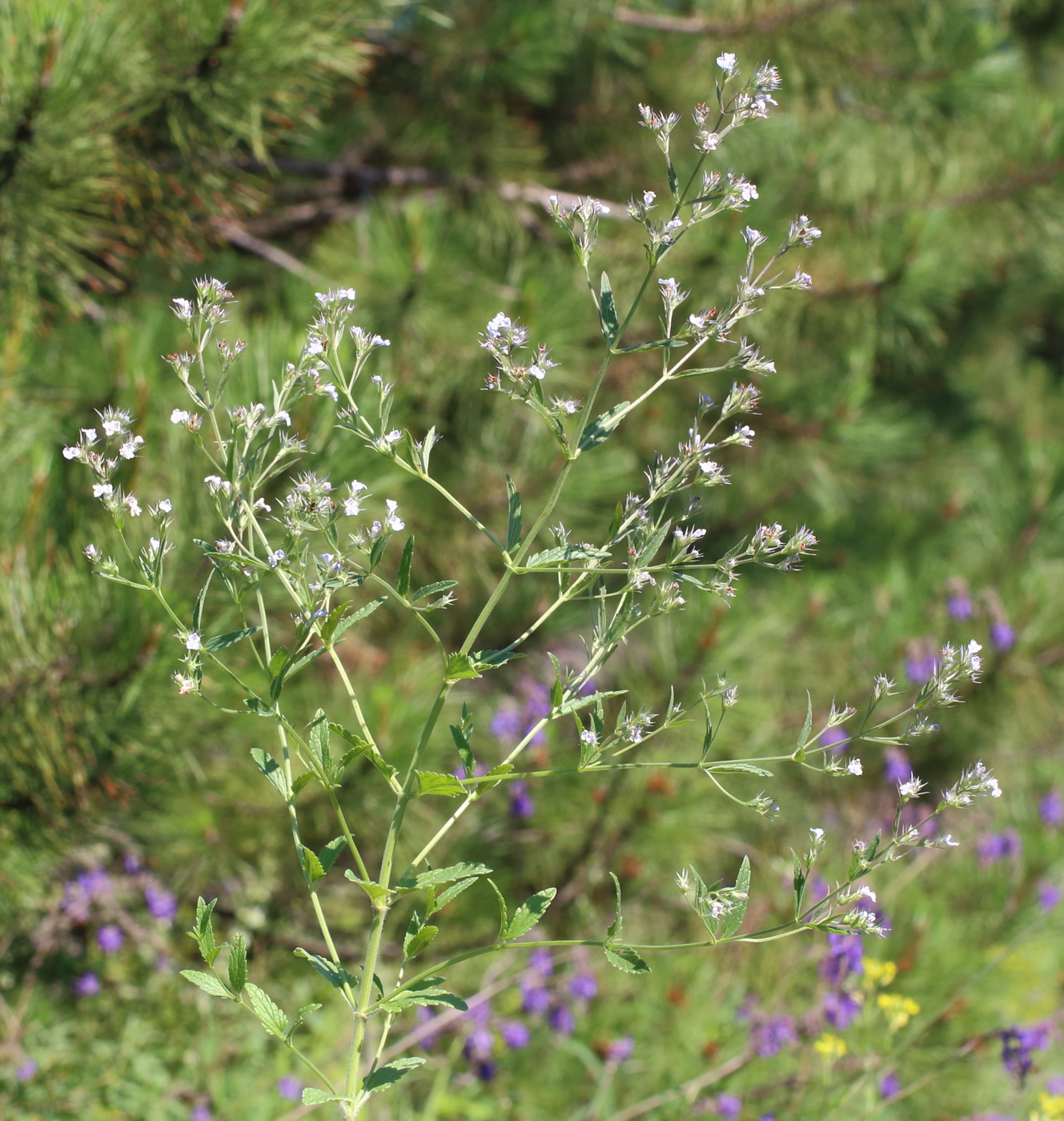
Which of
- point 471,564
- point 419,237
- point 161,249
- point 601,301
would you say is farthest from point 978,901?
point 161,249

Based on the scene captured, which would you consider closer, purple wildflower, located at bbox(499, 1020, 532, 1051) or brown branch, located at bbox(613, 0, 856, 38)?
purple wildflower, located at bbox(499, 1020, 532, 1051)

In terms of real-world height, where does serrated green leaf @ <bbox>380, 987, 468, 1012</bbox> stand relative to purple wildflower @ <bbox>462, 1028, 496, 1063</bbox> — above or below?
above

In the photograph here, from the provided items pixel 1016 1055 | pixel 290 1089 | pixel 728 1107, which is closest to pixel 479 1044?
pixel 290 1089

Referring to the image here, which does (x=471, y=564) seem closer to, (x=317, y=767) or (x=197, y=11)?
(x=197, y=11)

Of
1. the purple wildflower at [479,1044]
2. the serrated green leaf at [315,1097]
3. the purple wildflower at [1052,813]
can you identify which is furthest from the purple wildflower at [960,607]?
the serrated green leaf at [315,1097]

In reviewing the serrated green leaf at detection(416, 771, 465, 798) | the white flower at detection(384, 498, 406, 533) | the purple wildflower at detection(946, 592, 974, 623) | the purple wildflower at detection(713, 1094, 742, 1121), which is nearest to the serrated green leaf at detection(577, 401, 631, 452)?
the white flower at detection(384, 498, 406, 533)

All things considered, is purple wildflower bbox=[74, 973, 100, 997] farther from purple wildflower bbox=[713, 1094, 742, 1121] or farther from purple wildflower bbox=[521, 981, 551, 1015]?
purple wildflower bbox=[713, 1094, 742, 1121]
